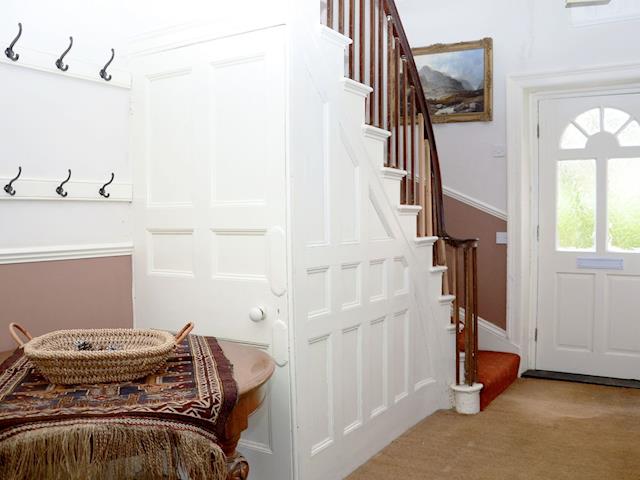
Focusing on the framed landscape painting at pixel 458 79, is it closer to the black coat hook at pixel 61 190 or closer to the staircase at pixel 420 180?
the staircase at pixel 420 180

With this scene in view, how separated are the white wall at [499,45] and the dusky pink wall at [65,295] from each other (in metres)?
2.87

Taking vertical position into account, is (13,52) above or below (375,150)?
above

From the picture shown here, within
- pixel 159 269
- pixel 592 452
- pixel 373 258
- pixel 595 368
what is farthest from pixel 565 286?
pixel 159 269

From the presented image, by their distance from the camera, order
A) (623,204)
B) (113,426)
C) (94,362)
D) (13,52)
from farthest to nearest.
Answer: (623,204)
(13,52)
(94,362)
(113,426)

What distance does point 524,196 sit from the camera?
4727 mm

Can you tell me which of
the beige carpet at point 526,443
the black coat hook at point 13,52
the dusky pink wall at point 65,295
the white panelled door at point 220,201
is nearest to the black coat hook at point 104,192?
the white panelled door at point 220,201

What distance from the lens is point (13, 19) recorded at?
2.37 m

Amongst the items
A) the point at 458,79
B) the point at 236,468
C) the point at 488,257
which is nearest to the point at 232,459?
the point at 236,468

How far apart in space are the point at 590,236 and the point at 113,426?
3.90 meters

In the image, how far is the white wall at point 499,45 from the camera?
4410 millimetres

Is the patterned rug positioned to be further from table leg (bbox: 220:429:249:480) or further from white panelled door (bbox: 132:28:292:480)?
white panelled door (bbox: 132:28:292:480)

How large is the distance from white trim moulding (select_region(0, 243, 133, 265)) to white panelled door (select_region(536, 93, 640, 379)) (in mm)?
3166

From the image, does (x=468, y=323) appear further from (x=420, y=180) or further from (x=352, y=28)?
(x=352, y=28)

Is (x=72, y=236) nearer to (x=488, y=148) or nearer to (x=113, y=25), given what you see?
(x=113, y=25)
